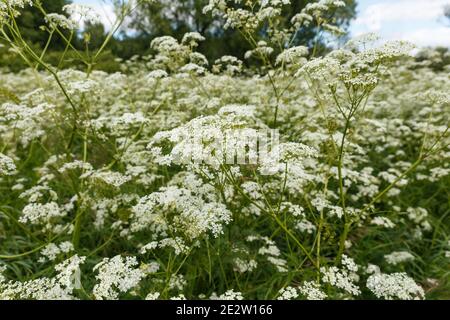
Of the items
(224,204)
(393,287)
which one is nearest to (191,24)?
(224,204)

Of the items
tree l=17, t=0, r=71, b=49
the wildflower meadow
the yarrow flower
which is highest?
tree l=17, t=0, r=71, b=49

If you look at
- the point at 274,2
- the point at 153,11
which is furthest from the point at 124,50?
the point at 274,2

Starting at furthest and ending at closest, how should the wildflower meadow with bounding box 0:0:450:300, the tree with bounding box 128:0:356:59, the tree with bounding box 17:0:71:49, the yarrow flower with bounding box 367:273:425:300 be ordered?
the tree with bounding box 128:0:356:59
the tree with bounding box 17:0:71:49
the wildflower meadow with bounding box 0:0:450:300
the yarrow flower with bounding box 367:273:425:300

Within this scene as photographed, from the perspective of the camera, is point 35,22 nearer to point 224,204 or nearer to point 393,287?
point 224,204

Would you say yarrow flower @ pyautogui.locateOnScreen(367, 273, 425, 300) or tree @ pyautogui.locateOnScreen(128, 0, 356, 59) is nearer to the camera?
yarrow flower @ pyautogui.locateOnScreen(367, 273, 425, 300)

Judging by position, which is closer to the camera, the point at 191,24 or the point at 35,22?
the point at 35,22

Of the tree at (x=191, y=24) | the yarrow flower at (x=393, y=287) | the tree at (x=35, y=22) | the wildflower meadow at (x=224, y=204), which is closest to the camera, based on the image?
the yarrow flower at (x=393, y=287)

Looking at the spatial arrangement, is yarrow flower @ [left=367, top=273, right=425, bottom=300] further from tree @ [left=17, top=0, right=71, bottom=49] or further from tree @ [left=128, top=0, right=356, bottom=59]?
tree @ [left=128, top=0, right=356, bottom=59]

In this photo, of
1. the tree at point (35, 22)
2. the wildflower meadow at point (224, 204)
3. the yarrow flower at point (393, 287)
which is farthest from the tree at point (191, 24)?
the yarrow flower at point (393, 287)

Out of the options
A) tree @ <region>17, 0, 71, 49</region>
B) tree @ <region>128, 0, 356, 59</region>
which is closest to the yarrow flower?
tree @ <region>17, 0, 71, 49</region>

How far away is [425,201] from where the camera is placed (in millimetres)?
6777

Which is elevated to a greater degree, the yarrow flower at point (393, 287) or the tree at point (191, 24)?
the tree at point (191, 24)

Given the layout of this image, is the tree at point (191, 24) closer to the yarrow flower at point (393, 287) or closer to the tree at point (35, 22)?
the tree at point (35, 22)

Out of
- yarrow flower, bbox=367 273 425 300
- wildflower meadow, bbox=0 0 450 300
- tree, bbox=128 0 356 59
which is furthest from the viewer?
tree, bbox=128 0 356 59
